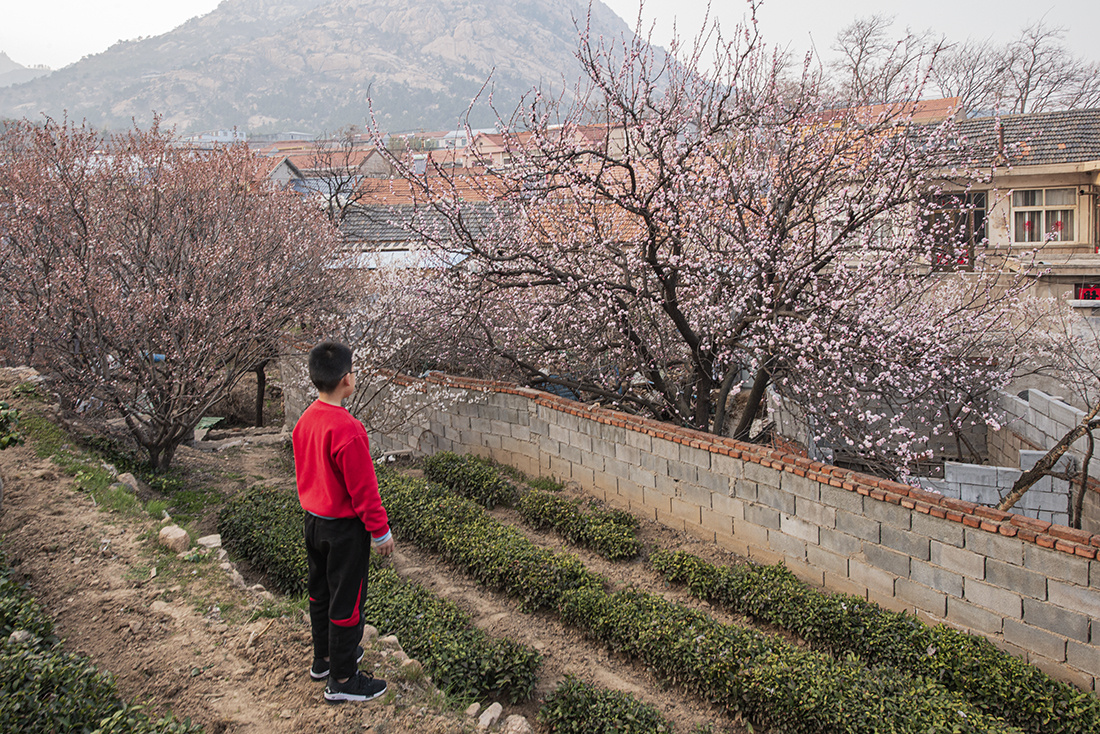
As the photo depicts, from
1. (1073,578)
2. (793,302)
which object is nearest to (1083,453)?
(793,302)

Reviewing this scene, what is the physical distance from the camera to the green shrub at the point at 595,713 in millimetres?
4383

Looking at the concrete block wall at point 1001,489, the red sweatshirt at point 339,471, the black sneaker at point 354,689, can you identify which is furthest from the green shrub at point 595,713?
the concrete block wall at point 1001,489

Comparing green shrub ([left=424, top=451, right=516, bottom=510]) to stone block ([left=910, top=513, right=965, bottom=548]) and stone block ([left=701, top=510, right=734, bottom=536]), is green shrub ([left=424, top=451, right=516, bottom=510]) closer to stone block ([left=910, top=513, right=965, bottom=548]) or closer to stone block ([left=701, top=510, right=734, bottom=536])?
stone block ([left=701, top=510, right=734, bottom=536])

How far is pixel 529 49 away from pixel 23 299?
640ft

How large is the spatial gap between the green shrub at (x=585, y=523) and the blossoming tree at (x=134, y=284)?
490 centimetres

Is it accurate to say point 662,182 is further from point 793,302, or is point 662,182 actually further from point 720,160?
point 793,302

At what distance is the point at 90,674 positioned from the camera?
3.54 meters

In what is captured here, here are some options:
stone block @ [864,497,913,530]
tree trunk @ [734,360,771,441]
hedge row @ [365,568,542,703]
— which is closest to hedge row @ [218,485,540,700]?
hedge row @ [365,568,542,703]

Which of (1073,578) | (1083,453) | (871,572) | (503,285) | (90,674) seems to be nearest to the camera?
(90,674)

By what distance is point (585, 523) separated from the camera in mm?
7754

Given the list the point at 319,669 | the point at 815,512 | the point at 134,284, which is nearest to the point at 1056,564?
the point at 815,512

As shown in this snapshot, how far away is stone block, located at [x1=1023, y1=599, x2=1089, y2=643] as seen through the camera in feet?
15.8

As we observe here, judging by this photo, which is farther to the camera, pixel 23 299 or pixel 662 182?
pixel 23 299

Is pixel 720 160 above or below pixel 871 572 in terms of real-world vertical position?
above
